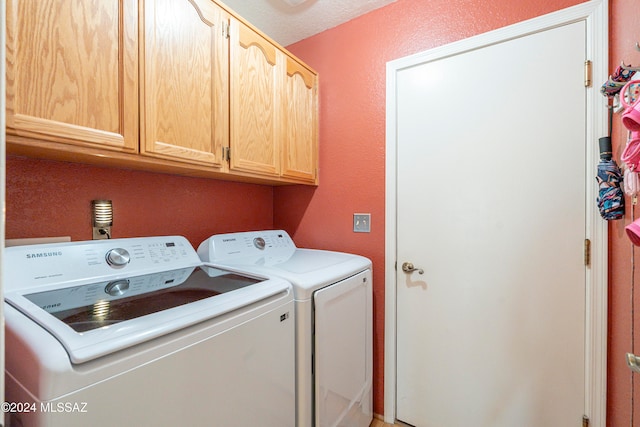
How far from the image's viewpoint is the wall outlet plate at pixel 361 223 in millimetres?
1814

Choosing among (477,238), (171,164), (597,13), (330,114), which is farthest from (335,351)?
(597,13)

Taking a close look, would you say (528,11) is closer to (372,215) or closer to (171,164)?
(372,215)

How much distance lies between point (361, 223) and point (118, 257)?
51.7 inches

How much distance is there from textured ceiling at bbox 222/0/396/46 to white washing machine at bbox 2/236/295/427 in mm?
1526

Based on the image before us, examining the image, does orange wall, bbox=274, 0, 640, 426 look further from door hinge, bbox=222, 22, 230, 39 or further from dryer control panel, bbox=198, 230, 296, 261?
door hinge, bbox=222, 22, 230, 39

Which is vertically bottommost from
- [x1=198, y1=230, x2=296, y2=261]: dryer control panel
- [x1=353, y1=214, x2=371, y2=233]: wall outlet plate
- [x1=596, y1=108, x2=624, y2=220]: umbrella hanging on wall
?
[x1=198, y1=230, x2=296, y2=261]: dryer control panel

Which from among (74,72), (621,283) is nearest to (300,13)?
(74,72)

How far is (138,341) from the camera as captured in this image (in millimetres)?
629

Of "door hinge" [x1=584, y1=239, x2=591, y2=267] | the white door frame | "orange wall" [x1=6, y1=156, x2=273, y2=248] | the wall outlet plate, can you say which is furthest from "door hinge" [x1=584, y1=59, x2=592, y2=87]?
"orange wall" [x1=6, y1=156, x2=273, y2=248]

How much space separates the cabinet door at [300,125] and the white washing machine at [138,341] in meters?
0.83

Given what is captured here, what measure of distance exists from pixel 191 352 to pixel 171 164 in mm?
789

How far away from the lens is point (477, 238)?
1479mm

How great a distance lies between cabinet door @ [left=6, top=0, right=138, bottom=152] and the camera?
2.58 feet

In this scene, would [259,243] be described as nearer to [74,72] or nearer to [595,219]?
[74,72]
